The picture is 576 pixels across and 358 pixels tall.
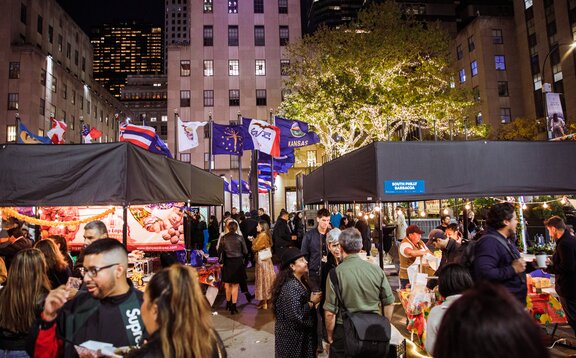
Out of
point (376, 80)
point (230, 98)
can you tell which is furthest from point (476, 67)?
point (230, 98)

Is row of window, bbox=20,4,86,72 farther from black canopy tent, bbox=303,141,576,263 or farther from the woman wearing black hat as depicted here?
the woman wearing black hat

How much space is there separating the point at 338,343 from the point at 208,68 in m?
39.9

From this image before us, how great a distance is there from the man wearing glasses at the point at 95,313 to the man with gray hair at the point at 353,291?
87.2 inches

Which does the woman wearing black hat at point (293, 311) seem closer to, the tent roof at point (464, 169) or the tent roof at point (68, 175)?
the tent roof at point (464, 169)

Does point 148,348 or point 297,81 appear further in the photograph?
point 297,81

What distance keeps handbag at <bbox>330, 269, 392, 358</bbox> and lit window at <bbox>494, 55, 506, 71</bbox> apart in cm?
5308

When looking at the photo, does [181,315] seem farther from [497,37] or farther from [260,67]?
[497,37]

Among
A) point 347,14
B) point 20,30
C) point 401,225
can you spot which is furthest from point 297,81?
point 347,14

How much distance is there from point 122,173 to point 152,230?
6.58 m

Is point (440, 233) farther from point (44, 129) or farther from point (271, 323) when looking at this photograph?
point (44, 129)

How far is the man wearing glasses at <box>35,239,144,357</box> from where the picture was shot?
109 inches

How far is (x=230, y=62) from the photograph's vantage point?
40.8 m

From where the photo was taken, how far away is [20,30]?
145 ft

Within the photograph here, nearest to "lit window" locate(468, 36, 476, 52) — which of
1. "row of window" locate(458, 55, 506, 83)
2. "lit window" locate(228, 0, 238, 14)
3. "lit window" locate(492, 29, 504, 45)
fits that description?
"row of window" locate(458, 55, 506, 83)
